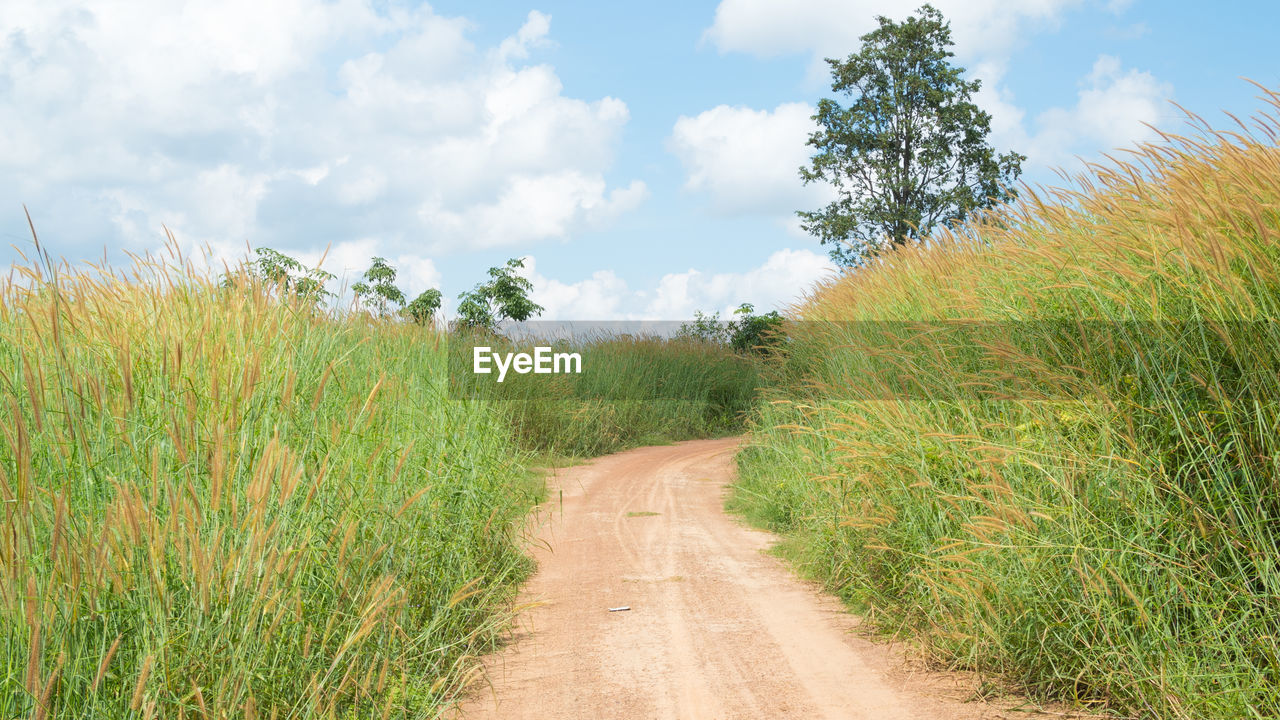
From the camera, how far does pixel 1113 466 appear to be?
3.63 meters

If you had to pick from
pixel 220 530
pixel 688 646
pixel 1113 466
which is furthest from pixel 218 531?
pixel 1113 466

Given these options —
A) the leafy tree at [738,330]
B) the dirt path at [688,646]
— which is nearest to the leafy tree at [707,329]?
the leafy tree at [738,330]

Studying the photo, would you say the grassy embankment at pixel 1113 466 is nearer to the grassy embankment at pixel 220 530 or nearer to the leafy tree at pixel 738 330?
the grassy embankment at pixel 220 530

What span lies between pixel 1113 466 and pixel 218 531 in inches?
137

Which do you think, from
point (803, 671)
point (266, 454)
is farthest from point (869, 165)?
point (266, 454)

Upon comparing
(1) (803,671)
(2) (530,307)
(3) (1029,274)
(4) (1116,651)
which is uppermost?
(2) (530,307)

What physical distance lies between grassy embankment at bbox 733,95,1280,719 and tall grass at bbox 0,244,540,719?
2.28 metres

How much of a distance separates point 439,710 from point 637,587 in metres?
2.44

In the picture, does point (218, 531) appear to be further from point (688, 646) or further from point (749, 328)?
point (749, 328)

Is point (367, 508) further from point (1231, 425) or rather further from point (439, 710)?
point (1231, 425)

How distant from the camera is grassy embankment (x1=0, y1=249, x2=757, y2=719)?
2.30m

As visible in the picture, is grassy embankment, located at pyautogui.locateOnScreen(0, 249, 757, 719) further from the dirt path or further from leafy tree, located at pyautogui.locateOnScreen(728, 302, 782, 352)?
leafy tree, located at pyautogui.locateOnScreen(728, 302, 782, 352)

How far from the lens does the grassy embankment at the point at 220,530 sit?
230cm

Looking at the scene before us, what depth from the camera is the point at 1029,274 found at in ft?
15.7
